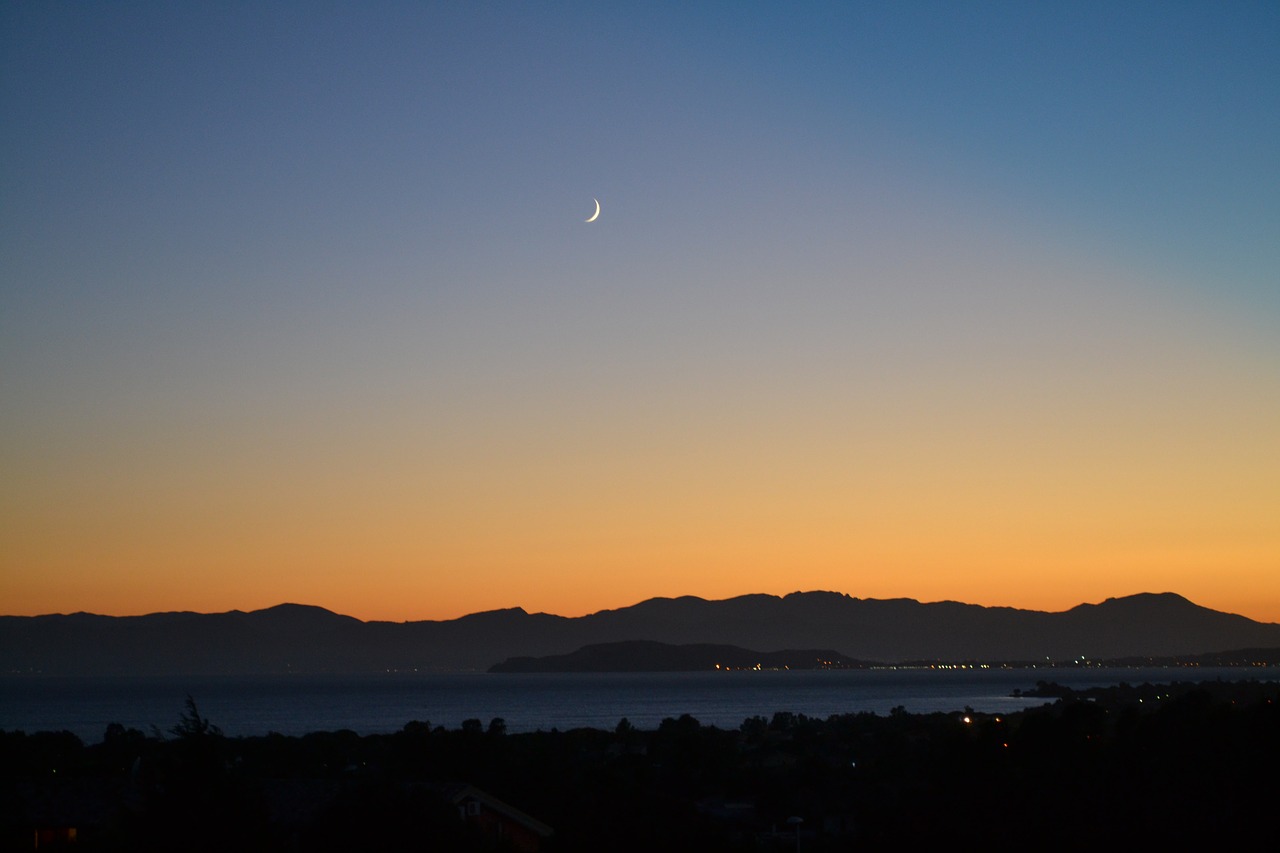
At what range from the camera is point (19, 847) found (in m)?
17.5

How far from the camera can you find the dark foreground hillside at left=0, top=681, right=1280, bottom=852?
15.3m

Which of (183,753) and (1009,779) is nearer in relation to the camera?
(183,753)

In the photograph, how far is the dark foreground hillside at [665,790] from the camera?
15.3 m

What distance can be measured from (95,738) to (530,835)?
204ft

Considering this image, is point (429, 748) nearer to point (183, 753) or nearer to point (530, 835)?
point (530, 835)

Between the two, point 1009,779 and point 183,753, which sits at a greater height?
point 183,753

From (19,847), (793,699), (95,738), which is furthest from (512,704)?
(19,847)

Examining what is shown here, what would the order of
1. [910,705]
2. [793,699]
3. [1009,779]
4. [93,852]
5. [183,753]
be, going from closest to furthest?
[183,753] < [93,852] < [1009,779] < [910,705] < [793,699]

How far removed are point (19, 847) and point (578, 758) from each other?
1189 inches

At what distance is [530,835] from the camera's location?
2270cm

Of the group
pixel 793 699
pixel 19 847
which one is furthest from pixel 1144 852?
pixel 793 699

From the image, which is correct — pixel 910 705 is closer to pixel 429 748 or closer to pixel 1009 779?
pixel 429 748

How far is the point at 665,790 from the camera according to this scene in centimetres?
3859

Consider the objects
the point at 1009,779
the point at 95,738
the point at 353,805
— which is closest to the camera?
the point at 353,805
